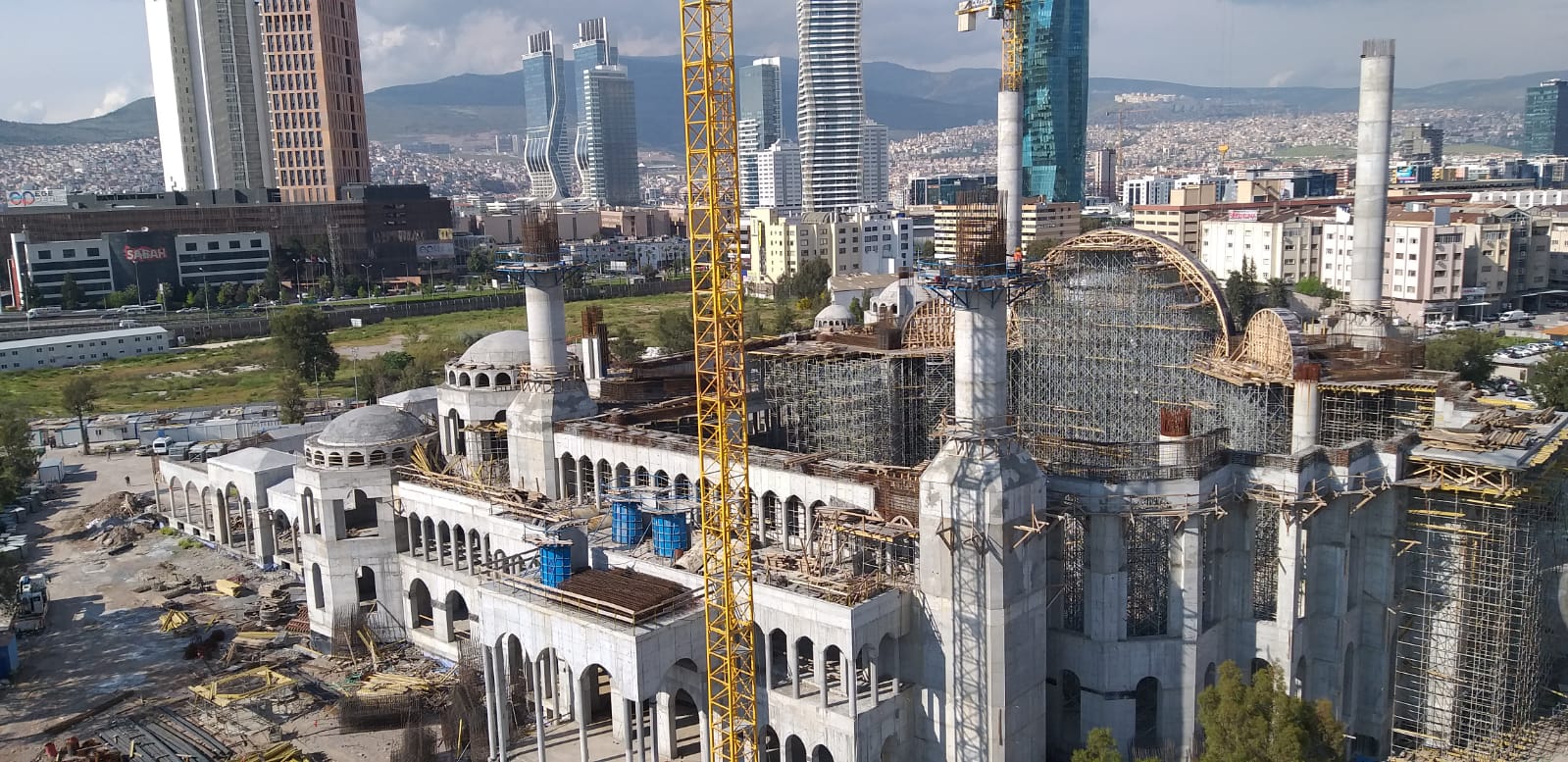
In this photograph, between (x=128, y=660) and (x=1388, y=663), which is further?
(x=128, y=660)

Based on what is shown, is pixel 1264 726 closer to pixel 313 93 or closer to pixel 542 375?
pixel 542 375

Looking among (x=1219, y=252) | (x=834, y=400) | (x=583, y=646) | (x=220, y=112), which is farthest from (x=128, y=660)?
(x=220, y=112)

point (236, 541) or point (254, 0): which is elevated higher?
point (254, 0)

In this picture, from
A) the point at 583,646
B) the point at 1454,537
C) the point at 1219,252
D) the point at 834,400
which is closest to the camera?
the point at 583,646

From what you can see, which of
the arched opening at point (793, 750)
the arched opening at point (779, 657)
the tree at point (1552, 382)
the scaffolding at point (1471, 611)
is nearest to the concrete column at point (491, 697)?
the arched opening at point (779, 657)

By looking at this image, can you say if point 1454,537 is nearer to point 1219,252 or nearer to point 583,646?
point 583,646

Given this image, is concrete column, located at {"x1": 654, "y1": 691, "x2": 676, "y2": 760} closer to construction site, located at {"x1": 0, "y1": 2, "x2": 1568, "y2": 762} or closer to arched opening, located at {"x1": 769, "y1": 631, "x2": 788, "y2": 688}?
construction site, located at {"x1": 0, "y1": 2, "x2": 1568, "y2": 762}

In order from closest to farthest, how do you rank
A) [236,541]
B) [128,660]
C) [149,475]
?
[128,660] < [236,541] < [149,475]
